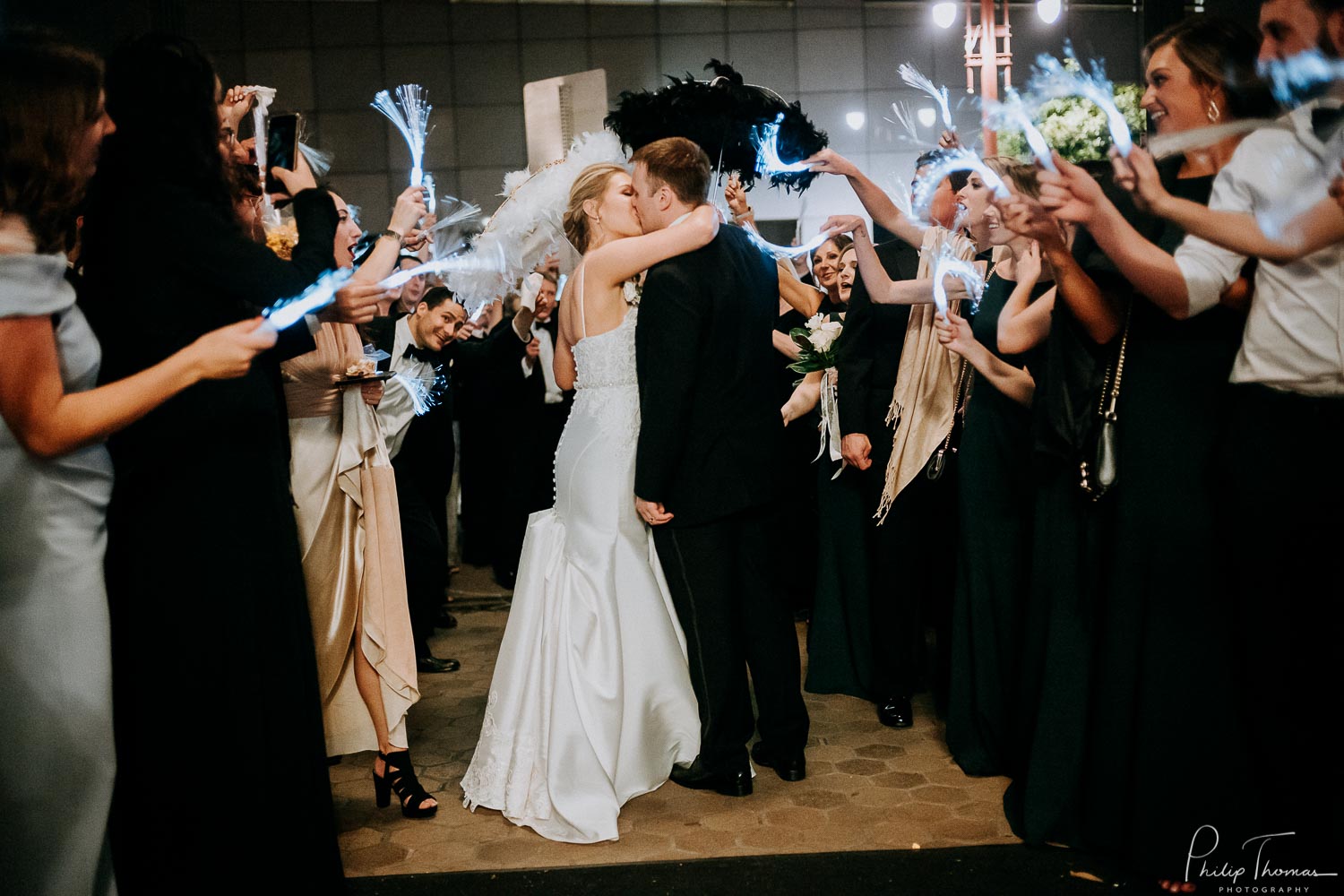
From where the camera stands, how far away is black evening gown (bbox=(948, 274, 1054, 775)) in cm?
364

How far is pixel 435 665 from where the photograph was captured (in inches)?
210

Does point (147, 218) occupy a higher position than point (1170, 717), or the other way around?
point (147, 218)

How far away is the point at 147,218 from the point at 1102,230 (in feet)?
6.83

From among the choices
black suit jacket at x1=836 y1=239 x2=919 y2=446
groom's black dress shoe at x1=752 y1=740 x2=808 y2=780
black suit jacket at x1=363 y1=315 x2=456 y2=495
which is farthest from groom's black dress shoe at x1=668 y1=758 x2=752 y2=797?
black suit jacket at x1=363 y1=315 x2=456 y2=495

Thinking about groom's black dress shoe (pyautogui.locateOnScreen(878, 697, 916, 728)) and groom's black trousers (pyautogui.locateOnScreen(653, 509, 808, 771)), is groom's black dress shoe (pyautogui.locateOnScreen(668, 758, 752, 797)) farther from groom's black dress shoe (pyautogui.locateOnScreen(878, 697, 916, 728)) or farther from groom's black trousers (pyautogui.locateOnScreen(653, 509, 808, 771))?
groom's black dress shoe (pyautogui.locateOnScreen(878, 697, 916, 728))

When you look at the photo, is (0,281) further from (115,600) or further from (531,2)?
(531,2)

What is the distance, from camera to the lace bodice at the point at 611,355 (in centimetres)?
359

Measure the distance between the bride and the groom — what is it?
0.25 feet

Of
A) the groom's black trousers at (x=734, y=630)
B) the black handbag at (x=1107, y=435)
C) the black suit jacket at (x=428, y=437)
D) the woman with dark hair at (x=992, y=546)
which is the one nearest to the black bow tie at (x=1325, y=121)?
the black handbag at (x=1107, y=435)

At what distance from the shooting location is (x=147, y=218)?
7.44ft

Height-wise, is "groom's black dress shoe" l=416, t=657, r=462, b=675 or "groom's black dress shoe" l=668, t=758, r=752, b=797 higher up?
"groom's black dress shoe" l=668, t=758, r=752, b=797

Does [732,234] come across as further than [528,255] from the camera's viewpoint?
No

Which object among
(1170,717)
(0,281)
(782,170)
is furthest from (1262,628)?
(0,281)

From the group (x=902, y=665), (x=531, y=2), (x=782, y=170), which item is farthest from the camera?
(x=531, y=2)
